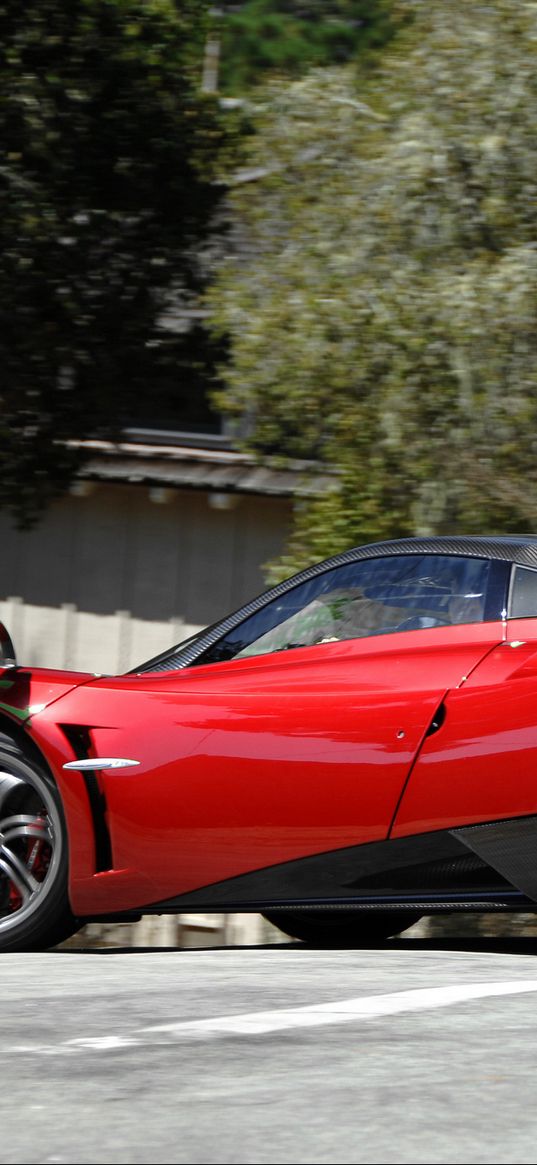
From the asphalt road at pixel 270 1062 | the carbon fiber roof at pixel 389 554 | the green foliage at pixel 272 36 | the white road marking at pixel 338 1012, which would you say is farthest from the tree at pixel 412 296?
the green foliage at pixel 272 36

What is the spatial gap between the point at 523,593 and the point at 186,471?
9.98m

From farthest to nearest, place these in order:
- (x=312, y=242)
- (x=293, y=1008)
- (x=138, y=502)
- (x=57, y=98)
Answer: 1. (x=138, y=502)
2. (x=57, y=98)
3. (x=312, y=242)
4. (x=293, y=1008)

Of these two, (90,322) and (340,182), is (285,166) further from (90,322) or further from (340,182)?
(90,322)

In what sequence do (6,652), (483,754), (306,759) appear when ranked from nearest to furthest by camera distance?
(483,754) → (306,759) → (6,652)

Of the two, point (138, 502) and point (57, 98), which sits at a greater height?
point (57, 98)

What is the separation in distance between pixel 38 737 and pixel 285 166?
6566 mm

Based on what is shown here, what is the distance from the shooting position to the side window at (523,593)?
4.57m

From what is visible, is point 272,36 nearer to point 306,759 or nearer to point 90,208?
point 90,208

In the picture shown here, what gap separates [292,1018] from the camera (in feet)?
11.6

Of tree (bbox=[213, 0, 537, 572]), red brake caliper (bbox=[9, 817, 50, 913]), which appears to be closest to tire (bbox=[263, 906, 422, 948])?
red brake caliper (bbox=[9, 817, 50, 913])

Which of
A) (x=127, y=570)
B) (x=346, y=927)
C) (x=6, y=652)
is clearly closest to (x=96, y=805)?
(x=6, y=652)

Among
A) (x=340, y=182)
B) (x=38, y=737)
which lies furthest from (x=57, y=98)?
(x=38, y=737)

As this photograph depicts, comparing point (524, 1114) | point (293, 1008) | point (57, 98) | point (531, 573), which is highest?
point (57, 98)

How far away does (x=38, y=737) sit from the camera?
4.93m
